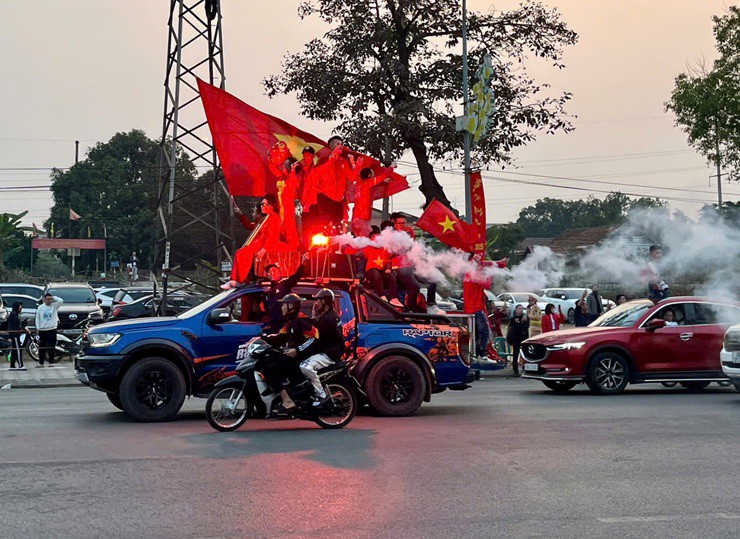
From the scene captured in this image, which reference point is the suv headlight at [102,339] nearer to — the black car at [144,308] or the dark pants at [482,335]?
the dark pants at [482,335]

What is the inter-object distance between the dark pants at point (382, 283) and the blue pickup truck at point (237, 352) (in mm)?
1512

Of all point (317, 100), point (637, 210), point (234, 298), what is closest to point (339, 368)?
point (234, 298)

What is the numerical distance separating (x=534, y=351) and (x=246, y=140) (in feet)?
20.4

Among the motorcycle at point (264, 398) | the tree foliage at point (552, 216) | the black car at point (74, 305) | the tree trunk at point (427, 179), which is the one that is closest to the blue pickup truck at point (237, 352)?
the motorcycle at point (264, 398)

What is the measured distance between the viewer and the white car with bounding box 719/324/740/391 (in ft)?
48.9

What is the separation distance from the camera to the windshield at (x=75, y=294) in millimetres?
31781

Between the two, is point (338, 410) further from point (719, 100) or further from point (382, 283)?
point (719, 100)

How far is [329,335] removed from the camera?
1209 cm

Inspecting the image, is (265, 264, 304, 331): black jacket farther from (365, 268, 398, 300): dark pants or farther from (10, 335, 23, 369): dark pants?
(10, 335, 23, 369): dark pants

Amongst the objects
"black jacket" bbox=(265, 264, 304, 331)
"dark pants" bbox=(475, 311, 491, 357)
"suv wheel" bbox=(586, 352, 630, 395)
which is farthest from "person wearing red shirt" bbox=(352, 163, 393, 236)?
"suv wheel" bbox=(586, 352, 630, 395)

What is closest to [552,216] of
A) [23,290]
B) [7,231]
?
[7,231]

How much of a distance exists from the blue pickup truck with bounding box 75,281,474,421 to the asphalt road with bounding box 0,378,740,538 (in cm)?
42

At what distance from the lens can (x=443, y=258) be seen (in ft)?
54.5

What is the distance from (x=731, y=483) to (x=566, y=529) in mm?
2482
